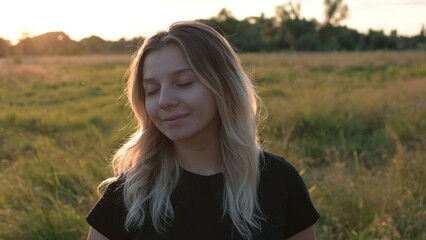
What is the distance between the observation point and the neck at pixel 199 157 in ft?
5.86

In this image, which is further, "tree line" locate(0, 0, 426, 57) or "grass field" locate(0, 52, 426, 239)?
"tree line" locate(0, 0, 426, 57)

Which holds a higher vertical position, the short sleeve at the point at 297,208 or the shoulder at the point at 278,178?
the shoulder at the point at 278,178

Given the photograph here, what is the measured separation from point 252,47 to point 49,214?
5140 centimetres

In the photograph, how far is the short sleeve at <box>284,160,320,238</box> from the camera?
1787 millimetres

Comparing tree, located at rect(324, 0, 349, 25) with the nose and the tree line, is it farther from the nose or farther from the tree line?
the nose

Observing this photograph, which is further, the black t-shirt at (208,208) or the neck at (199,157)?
the neck at (199,157)

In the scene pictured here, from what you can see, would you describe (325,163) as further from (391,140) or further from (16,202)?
(16,202)

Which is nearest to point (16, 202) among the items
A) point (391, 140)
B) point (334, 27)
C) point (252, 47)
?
point (391, 140)

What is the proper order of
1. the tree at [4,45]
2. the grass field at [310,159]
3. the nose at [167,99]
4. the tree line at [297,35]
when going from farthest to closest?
1. the tree line at [297,35]
2. the tree at [4,45]
3. the grass field at [310,159]
4. the nose at [167,99]

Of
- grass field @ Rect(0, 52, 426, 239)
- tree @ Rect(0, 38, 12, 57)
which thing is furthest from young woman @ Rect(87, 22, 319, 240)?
tree @ Rect(0, 38, 12, 57)

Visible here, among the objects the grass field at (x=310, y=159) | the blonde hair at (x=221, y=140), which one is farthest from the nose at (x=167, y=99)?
the grass field at (x=310, y=159)

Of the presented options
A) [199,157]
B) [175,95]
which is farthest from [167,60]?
[199,157]

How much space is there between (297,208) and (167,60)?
68cm

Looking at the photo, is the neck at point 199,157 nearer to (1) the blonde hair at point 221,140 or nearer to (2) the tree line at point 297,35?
(1) the blonde hair at point 221,140
